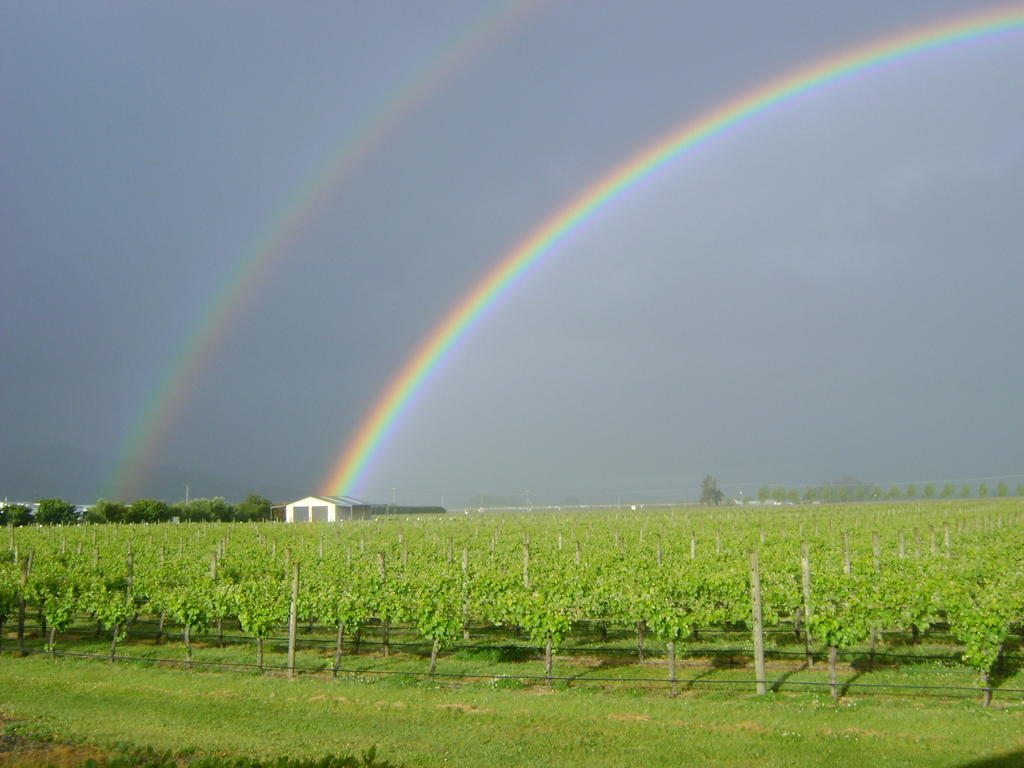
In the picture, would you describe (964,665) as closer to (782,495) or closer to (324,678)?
(324,678)

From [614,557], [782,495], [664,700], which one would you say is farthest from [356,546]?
[782,495]

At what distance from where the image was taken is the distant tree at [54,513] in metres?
69.4

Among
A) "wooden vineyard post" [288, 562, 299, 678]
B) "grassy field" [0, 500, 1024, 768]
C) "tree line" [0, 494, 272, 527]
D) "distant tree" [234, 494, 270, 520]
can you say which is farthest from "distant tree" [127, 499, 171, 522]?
"wooden vineyard post" [288, 562, 299, 678]

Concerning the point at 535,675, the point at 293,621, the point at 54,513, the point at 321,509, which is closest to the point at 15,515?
the point at 54,513

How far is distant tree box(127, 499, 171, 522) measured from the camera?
68875mm

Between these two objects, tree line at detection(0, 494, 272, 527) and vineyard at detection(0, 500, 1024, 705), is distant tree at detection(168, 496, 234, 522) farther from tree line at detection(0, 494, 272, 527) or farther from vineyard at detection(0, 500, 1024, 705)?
vineyard at detection(0, 500, 1024, 705)

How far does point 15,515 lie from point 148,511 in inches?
387

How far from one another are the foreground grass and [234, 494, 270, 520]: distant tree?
69377 millimetres

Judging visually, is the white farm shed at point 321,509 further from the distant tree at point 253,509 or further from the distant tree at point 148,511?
the distant tree at point 148,511

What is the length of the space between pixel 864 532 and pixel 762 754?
30.8 metres

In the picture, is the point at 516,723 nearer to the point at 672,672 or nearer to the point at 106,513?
the point at 672,672

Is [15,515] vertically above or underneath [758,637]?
underneath

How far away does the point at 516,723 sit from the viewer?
10102 millimetres

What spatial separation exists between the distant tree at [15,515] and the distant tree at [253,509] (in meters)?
18.0
